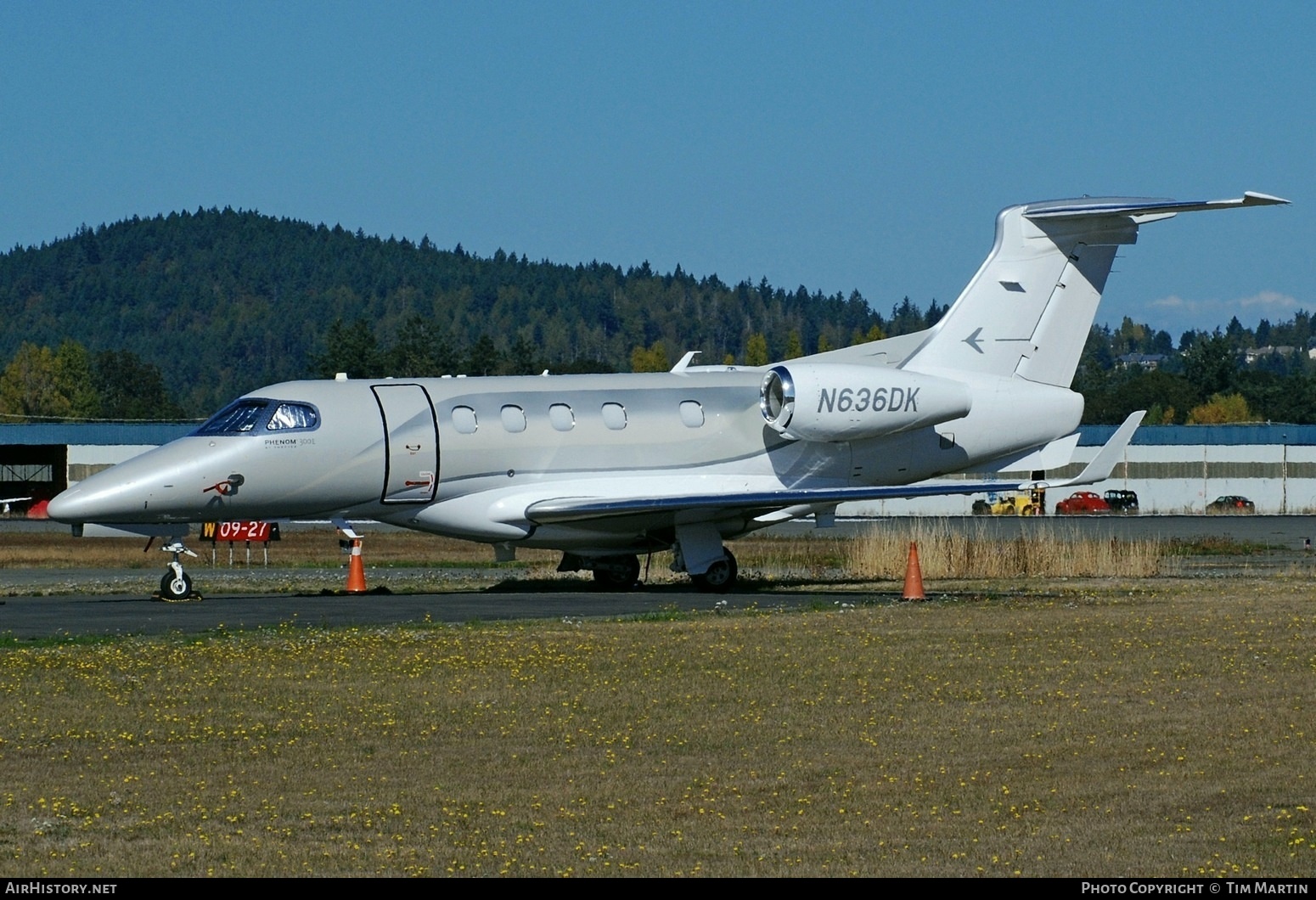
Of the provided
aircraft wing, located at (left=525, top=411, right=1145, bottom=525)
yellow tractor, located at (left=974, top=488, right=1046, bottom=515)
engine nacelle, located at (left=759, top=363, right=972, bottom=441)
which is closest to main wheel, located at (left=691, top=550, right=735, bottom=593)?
aircraft wing, located at (left=525, top=411, right=1145, bottom=525)

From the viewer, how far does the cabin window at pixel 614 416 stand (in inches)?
991

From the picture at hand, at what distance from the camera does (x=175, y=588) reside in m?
23.7

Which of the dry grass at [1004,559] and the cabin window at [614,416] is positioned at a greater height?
the cabin window at [614,416]

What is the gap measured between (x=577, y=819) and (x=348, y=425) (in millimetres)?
15479

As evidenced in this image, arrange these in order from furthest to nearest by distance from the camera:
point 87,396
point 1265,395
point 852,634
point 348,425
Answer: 1. point 87,396
2. point 1265,395
3. point 348,425
4. point 852,634

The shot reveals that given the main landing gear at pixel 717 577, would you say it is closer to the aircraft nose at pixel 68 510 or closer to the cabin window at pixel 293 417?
the cabin window at pixel 293 417

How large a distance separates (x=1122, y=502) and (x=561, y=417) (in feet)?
197

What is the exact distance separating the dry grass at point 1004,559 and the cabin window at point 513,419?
7.65 metres

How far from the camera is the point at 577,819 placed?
29.9ft

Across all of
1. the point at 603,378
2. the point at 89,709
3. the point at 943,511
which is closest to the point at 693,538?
the point at 603,378

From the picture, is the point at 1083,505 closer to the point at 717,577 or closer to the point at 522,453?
the point at 717,577

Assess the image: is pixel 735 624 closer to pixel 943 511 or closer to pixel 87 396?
pixel 943 511

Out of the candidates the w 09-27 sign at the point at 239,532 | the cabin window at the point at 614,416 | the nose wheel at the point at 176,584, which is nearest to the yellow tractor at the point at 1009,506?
the w 09-27 sign at the point at 239,532
